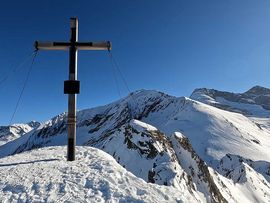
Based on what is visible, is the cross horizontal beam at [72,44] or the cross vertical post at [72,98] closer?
the cross vertical post at [72,98]

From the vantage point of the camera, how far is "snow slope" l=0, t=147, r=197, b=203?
37.6 feet

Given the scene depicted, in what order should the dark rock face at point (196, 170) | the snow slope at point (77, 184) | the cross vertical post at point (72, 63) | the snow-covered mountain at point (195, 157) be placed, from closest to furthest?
the snow slope at point (77, 184) < the cross vertical post at point (72, 63) < the snow-covered mountain at point (195, 157) < the dark rock face at point (196, 170)

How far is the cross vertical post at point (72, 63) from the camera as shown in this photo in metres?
16.0

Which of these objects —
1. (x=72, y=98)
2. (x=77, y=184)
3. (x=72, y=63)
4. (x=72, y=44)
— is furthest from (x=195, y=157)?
(x=77, y=184)

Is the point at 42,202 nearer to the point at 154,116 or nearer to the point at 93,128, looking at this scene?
the point at 154,116

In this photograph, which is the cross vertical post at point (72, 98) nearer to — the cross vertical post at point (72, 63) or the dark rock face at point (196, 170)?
the cross vertical post at point (72, 63)

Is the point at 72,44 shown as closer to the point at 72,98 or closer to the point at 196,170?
the point at 72,98

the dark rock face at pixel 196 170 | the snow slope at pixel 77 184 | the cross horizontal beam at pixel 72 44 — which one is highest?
the cross horizontal beam at pixel 72 44

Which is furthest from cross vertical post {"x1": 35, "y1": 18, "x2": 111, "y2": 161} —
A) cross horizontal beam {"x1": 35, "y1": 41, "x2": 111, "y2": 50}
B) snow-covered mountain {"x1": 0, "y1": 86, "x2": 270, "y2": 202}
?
snow-covered mountain {"x1": 0, "y1": 86, "x2": 270, "y2": 202}

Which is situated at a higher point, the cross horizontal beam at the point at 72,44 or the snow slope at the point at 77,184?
the cross horizontal beam at the point at 72,44

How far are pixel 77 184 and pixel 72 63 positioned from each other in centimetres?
631

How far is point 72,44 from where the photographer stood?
54.7 feet

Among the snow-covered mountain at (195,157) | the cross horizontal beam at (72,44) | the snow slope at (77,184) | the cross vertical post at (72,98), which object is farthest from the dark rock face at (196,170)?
the snow slope at (77,184)

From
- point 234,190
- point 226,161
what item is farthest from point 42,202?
point 226,161
